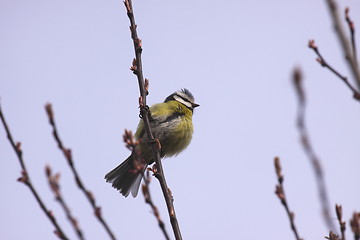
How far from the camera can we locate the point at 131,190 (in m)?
6.33

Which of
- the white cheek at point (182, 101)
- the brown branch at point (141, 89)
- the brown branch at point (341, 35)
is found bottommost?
the brown branch at point (341, 35)

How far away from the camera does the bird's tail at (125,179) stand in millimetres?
6340

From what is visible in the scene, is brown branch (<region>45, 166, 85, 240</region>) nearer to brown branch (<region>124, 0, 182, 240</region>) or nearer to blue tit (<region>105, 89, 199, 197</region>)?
brown branch (<region>124, 0, 182, 240</region>)

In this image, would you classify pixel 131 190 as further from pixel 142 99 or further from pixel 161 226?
pixel 161 226

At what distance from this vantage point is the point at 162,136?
595 centimetres

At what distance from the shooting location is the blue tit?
234 inches

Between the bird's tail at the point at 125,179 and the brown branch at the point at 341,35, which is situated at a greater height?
the bird's tail at the point at 125,179

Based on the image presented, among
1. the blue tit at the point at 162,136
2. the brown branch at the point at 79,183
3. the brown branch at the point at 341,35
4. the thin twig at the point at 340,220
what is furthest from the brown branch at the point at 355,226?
the blue tit at the point at 162,136

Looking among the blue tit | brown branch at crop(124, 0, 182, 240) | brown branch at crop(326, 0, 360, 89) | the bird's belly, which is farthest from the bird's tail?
brown branch at crop(326, 0, 360, 89)

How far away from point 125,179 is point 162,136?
951 mm

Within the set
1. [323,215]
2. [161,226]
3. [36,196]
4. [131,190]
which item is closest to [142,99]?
[161,226]

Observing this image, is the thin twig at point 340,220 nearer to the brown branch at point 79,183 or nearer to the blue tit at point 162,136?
the brown branch at point 79,183

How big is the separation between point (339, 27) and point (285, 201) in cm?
89

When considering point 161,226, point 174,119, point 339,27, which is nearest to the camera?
point 339,27
